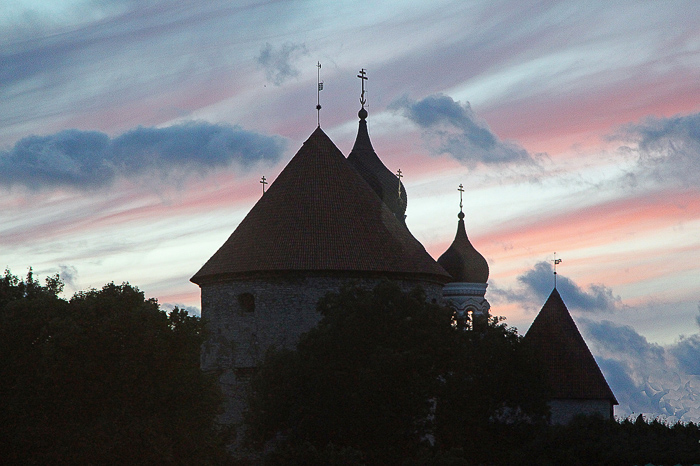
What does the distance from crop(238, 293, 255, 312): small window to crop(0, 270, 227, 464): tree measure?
13.2 feet

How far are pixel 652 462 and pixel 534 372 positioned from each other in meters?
6.50

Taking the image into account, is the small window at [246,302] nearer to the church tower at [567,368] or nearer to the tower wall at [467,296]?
the church tower at [567,368]

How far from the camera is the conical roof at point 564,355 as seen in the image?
38.3 m

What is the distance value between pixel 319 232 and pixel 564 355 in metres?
11.1

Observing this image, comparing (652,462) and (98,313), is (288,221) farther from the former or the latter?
(652,462)

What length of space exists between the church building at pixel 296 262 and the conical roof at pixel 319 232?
0.10ft

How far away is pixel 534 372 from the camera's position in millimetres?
32875

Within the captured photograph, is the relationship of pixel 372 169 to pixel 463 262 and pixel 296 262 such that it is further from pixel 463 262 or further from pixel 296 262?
pixel 296 262

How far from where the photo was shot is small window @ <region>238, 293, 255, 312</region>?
110 feet

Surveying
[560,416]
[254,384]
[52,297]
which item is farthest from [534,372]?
[52,297]

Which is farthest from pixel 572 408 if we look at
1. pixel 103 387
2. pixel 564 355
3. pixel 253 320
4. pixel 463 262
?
pixel 103 387

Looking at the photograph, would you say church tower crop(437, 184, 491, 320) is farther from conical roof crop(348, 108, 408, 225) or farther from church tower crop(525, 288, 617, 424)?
church tower crop(525, 288, 617, 424)

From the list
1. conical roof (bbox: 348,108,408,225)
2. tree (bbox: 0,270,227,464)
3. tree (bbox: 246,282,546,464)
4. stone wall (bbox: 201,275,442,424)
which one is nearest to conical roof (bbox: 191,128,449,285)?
stone wall (bbox: 201,275,442,424)

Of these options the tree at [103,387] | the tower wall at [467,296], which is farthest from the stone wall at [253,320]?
the tower wall at [467,296]
